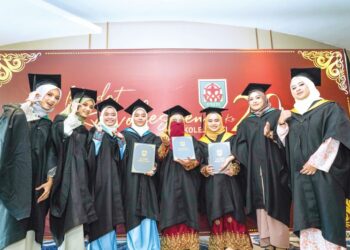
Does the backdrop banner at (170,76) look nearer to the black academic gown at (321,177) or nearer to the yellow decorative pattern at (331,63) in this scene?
the yellow decorative pattern at (331,63)

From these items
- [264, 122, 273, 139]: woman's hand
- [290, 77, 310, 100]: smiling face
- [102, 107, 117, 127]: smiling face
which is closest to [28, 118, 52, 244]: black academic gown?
[102, 107, 117, 127]: smiling face

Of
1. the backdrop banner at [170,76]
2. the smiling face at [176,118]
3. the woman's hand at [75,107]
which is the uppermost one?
the backdrop banner at [170,76]

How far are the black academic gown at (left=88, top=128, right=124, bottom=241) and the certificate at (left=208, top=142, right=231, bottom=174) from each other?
103 cm

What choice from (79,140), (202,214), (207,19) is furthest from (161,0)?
(202,214)

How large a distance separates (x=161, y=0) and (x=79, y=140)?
264 centimetres

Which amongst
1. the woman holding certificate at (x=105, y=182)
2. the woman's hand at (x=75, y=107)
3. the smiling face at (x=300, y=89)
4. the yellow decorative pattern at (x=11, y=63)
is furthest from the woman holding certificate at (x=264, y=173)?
the yellow decorative pattern at (x=11, y=63)

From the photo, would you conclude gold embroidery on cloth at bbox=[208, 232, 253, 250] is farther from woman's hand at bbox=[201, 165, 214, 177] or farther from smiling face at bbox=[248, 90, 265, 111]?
smiling face at bbox=[248, 90, 265, 111]

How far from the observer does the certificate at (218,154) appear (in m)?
3.96

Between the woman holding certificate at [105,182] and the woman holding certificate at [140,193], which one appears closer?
the woman holding certificate at [105,182]

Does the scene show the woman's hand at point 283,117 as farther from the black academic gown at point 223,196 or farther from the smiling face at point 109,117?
the smiling face at point 109,117

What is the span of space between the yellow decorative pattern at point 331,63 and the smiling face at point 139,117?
2.86 metres

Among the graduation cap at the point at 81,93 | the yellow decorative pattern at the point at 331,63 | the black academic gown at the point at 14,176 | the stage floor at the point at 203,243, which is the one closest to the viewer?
the black academic gown at the point at 14,176

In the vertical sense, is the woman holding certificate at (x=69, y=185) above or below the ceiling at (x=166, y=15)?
below

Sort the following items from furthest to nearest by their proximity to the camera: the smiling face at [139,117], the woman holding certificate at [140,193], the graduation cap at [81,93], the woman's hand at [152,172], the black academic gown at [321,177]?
the smiling face at [139,117] < the graduation cap at [81,93] < the woman's hand at [152,172] < the woman holding certificate at [140,193] < the black academic gown at [321,177]
